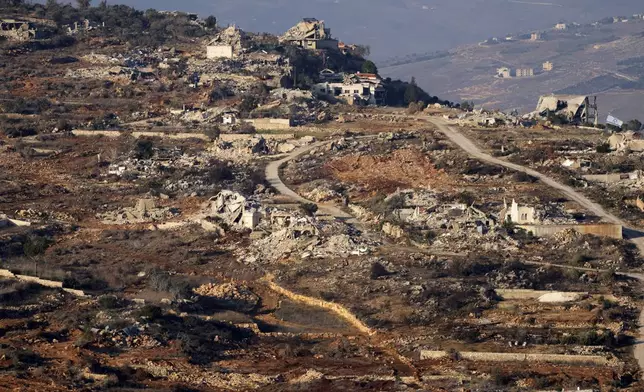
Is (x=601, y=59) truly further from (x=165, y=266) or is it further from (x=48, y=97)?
(x=165, y=266)

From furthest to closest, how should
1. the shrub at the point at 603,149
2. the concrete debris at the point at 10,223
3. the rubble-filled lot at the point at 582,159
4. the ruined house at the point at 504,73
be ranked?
1. the ruined house at the point at 504,73
2. the shrub at the point at 603,149
3. the rubble-filled lot at the point at 582,159
4. the concrete debris at the point at 10,223

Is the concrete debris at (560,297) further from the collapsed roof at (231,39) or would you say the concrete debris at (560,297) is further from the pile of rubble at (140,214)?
the collapsed roof at (231,39)

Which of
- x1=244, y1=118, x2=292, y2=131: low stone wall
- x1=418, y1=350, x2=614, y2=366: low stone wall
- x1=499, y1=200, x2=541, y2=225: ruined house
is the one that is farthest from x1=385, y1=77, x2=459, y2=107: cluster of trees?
x1=418, y1=350, x2=614, y2=366: low stone wall

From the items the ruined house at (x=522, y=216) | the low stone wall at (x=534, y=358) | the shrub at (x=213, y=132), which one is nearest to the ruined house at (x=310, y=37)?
the shrub at (x=213, y=132)

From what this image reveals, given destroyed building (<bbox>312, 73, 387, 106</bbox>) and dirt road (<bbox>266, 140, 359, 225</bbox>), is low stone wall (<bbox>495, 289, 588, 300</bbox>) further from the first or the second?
destroyed building (<bbox>312, 73, 387, 106</bbox>)

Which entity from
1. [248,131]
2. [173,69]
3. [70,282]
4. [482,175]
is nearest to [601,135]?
[482,175]

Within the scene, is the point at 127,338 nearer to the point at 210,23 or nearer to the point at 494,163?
the point at 494,163

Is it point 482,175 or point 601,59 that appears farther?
point 601,59
